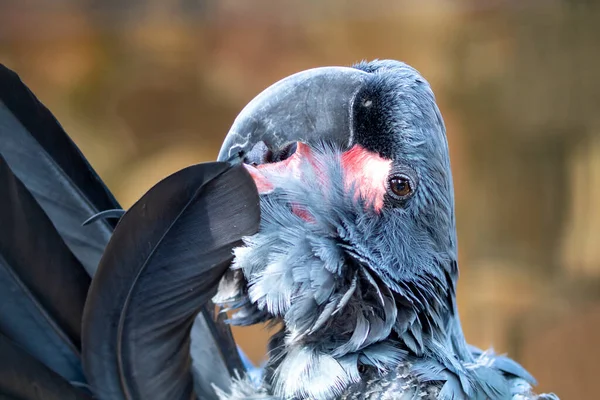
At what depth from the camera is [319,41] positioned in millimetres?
2709

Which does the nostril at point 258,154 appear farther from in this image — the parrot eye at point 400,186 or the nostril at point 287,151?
the parrot eye at point 400,186

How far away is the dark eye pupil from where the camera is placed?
90cm

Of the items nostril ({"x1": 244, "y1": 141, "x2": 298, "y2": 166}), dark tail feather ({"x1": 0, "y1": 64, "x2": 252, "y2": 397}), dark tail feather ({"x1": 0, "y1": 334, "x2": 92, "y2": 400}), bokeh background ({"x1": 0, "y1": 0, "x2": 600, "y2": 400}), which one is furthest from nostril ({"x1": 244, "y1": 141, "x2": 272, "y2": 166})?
bokeh background ({"x1": 0, "y1": 0, "x2": 600, "y2": 400})

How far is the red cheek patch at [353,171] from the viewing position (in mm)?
871

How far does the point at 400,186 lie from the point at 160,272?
0.35 metres

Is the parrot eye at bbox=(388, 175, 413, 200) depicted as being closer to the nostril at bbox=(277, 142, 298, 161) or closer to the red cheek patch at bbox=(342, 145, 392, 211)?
the red cheek patch at bbox=(342, 145, 392, 211)

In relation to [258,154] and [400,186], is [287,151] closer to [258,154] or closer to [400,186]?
[258,154]

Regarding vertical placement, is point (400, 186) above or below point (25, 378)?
above

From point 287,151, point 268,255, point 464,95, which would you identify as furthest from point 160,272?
point 464,95

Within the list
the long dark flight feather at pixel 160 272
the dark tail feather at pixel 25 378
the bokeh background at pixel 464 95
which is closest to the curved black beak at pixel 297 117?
the long dark flight feather at pixel 160 272

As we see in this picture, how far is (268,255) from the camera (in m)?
0.83

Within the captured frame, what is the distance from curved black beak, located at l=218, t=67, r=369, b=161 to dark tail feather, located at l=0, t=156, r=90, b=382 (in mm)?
255

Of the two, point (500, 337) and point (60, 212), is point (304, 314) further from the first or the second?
point (500, 337)

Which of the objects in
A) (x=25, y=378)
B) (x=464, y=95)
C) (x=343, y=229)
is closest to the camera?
(x=25, y=378)
